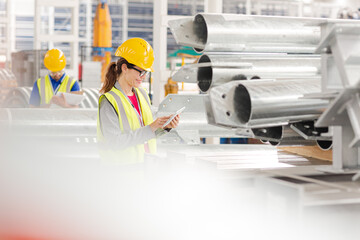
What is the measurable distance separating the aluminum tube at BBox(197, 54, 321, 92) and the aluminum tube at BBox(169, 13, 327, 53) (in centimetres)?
3

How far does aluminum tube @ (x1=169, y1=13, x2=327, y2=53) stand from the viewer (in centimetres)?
→ 167

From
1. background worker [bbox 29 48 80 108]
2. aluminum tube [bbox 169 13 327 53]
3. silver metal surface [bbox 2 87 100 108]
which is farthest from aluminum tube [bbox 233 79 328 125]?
silver metal surface [bbox 2 87 100 108]

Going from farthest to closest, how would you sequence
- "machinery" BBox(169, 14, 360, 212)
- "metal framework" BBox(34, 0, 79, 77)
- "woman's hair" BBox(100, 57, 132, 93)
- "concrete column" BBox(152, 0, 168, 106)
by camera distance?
"metal framework" BBox(34, 0, 79, 77) < "concrete column" BBox(152, 0, 168, 106) < "woman's hair" BBox(100, 57, 132, 93) < "machinery" BBox(169, 14, 360, 212)

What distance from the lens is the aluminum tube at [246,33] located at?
1.67 meters

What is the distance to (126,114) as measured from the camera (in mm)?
2479

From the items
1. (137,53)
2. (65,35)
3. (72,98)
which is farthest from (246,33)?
(65,35)

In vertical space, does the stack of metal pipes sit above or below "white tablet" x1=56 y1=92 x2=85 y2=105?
above

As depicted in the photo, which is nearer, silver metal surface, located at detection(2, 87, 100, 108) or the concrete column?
silver metal surface, located at detection(2, 87, 100, 108)

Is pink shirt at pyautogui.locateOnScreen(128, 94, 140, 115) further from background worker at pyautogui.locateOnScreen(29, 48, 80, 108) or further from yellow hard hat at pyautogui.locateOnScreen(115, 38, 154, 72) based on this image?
background worker at pyautogui.locateOnScreen(29, 48, 80, 108)

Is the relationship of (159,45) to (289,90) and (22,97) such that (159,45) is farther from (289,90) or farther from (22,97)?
(289,90)

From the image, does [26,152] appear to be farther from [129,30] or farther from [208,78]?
[129,30]

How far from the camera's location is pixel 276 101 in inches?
53.1

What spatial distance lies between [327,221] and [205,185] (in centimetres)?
33

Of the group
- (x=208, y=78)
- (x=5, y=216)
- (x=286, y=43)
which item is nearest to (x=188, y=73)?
(x=208, y=78)
